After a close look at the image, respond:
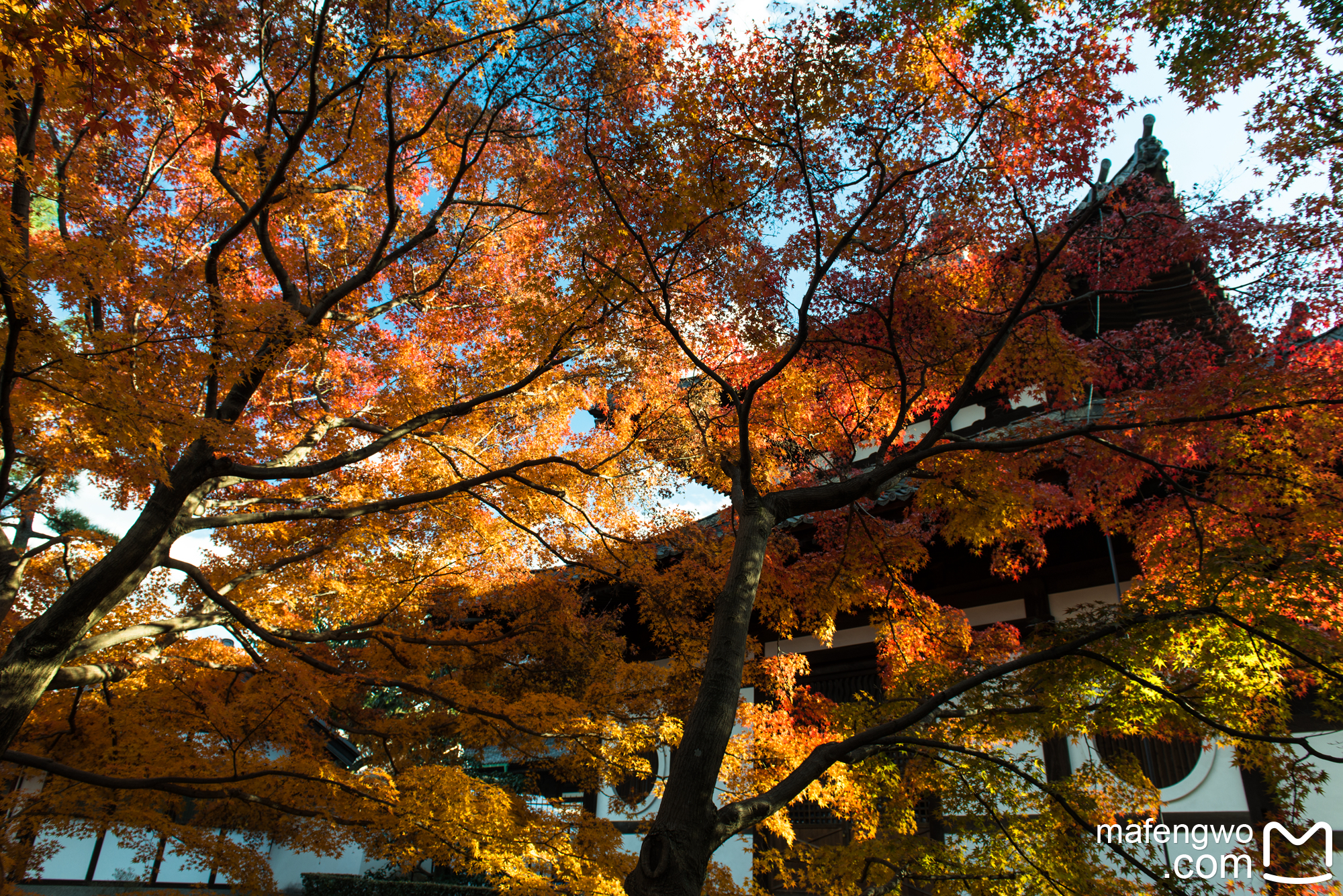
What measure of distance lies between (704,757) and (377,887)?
11852 millimetres

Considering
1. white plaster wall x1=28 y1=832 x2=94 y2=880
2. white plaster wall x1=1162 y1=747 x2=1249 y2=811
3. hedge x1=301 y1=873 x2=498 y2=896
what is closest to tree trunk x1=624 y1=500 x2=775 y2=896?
white plaster wall x1=1162 y1=747 x2=1249 y2=811

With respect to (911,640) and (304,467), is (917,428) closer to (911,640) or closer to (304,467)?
(911,640)

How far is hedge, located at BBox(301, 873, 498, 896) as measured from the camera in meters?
11.1

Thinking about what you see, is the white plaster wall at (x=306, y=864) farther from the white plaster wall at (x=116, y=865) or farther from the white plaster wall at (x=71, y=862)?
the white plaster wall at (x=71, y=862)

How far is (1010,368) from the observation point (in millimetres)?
7523

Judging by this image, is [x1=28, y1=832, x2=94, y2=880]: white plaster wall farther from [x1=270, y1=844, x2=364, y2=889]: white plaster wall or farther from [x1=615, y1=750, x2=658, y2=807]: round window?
[x1=615, y1=750, x2=658, y2=807]: round window

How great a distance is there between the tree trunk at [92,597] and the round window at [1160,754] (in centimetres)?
814

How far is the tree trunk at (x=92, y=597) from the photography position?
17.0 ft

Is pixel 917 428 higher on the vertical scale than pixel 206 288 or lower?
higher

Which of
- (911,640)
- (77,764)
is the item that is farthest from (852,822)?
(77,764)

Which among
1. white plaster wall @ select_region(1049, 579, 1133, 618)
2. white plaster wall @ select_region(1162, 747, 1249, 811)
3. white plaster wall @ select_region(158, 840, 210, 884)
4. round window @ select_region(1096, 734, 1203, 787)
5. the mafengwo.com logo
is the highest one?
white plaster wall @ select_region(1049, 579, 1133, 618)

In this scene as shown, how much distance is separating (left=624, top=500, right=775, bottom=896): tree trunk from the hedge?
26.8 ft

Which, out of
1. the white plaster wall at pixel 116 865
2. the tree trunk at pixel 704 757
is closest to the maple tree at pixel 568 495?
the tree trunk at pixel 704 757

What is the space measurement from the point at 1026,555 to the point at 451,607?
24.2 ft
